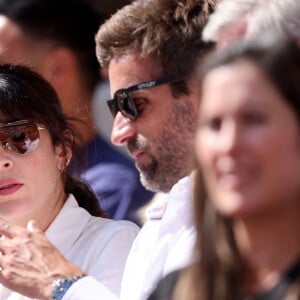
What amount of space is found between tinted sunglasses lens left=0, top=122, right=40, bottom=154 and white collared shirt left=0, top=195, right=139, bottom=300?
0.84 ft

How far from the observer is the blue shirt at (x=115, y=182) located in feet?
14.6

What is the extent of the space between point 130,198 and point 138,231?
0.80 metres

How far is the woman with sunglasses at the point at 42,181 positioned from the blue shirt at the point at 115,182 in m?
0.55

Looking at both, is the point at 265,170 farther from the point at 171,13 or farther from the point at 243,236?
the point at 171,13

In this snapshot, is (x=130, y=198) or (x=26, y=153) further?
(x=130, y=198)

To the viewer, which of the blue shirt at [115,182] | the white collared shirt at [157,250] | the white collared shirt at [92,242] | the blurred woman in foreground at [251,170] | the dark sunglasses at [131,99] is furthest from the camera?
the blue shirt at [115,182]

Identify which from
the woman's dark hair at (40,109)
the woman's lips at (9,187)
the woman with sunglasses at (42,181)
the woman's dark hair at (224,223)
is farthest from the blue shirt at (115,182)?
the woman's dark hair at (224,223)

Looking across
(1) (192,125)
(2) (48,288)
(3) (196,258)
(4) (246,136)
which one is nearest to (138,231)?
(1) (192,125)

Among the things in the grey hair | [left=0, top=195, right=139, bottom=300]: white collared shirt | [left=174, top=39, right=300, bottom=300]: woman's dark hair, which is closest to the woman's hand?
[left=0, top=195, right=139, bottom=300]: white collared shirt

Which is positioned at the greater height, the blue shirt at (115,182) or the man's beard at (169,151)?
the man's beard at (169,151)

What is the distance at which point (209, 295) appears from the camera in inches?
82.0

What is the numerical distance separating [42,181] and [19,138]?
0.55ft

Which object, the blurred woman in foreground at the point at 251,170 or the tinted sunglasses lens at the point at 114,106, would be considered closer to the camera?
the blurred woman in foreground at the point at 251,170

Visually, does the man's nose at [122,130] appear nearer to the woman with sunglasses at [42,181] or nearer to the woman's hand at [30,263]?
the woman with sunglasses at [42,181]
